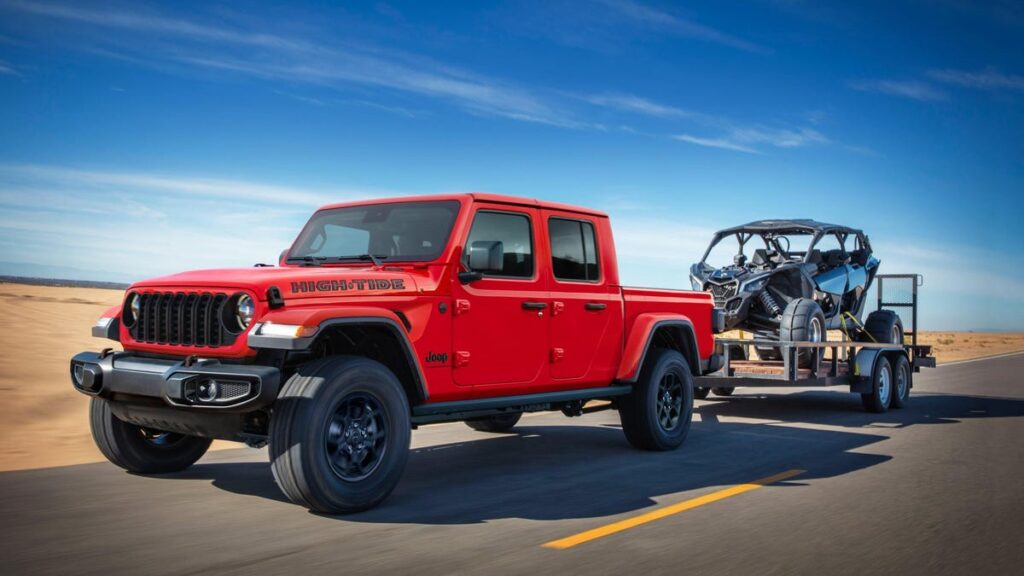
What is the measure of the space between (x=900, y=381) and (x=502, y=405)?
8.73m

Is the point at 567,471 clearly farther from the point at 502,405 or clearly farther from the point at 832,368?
the point at 832,368

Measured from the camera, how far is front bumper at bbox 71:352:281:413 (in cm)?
535

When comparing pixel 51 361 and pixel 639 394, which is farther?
pixel 51 361

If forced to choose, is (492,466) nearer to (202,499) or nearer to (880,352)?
(202,499)

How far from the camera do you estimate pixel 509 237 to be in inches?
290

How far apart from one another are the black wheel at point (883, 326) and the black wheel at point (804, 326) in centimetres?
243

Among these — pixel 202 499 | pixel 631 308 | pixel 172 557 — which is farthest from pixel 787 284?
pixel 172 557

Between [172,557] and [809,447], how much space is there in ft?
21.4

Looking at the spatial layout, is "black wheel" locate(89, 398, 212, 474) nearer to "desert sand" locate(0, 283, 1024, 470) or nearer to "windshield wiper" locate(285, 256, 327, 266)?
"desert sand" locate(0, 283, 1024, 470)

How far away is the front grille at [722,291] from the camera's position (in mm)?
12961

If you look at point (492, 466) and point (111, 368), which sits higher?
point (111, 368)

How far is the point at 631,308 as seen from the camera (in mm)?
8469

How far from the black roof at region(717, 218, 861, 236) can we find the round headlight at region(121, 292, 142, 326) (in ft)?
32.9

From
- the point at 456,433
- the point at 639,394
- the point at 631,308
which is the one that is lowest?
the point at 456,433
